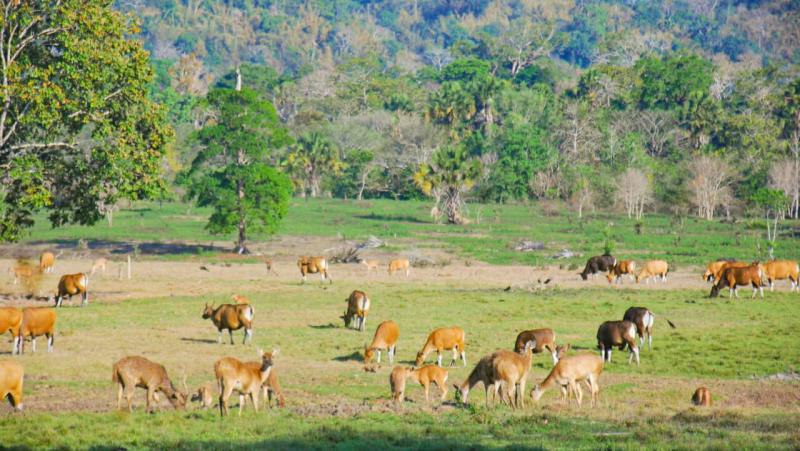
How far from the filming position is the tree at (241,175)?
206 feet

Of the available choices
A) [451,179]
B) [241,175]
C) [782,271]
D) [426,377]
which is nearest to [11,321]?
[426,377]

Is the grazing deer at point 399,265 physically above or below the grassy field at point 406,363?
above

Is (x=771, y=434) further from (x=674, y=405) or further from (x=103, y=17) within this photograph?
(x=103, y=17)

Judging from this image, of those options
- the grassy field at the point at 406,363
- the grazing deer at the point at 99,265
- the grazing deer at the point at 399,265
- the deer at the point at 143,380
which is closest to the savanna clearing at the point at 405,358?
the grassy field at the point at 406,363

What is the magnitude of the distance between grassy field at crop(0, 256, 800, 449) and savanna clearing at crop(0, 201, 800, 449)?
0.07 m

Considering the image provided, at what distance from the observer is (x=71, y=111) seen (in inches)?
1430

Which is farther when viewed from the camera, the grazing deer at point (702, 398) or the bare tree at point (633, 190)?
the bare tree at point (633, 190)

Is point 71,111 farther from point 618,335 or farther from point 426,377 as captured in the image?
point 618,335

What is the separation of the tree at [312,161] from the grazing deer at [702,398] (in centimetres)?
8610

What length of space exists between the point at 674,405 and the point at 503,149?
302 ft

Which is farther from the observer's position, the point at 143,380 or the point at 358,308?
the point at 358,308

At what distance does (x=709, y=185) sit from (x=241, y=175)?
4611 cm

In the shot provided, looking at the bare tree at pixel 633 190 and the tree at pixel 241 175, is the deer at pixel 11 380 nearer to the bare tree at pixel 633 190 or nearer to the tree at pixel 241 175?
the tree at pixel 241 175

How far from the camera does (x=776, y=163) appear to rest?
96.3 meters
